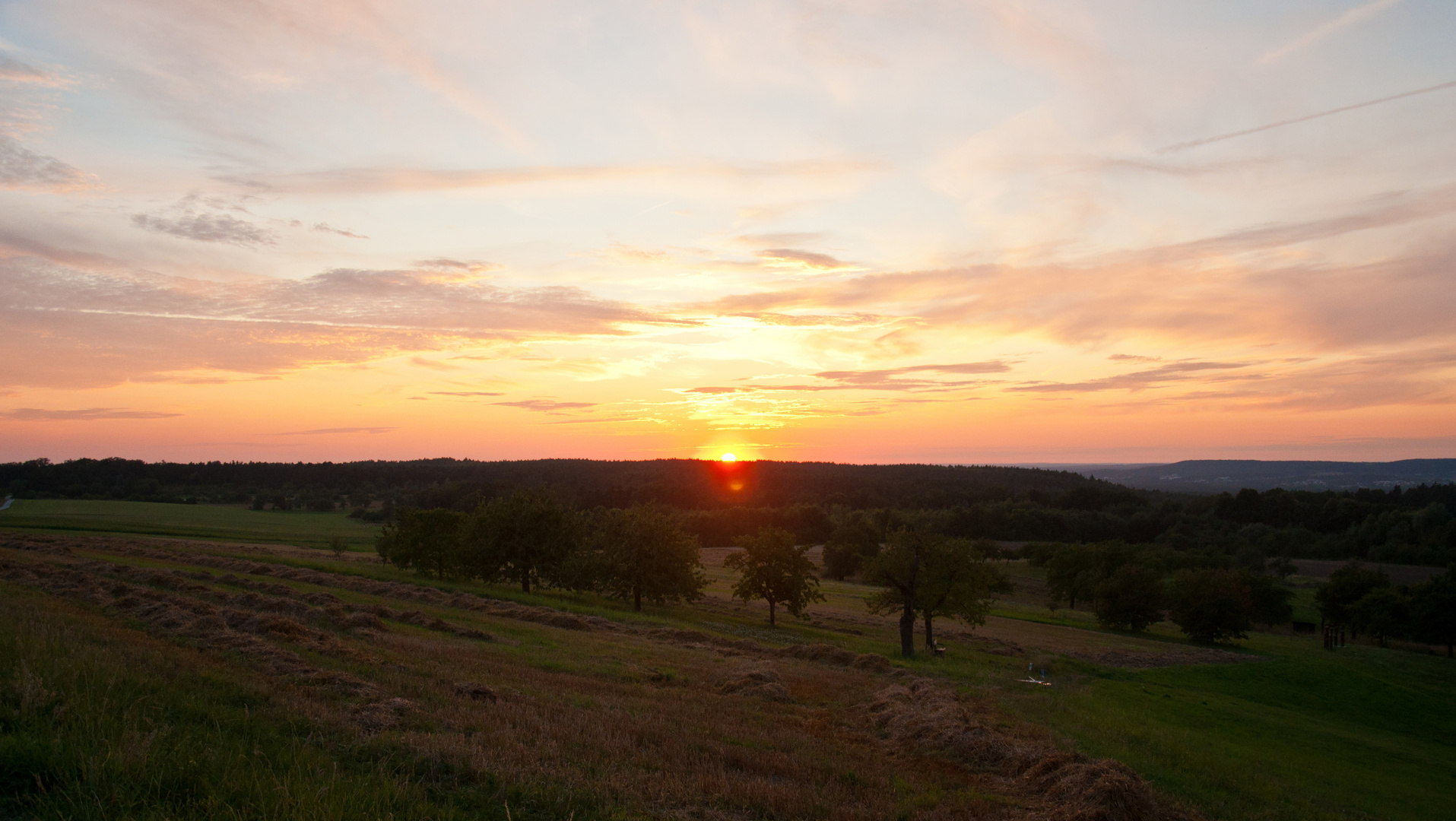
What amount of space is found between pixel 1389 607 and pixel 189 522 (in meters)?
129

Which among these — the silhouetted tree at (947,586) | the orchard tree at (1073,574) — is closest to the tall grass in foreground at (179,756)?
the silhouetted tree at (947,586)

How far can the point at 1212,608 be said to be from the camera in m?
65.2

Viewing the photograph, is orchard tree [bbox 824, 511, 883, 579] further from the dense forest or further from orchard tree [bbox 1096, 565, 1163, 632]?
orchard tree [bbox 1096, 565, 1163, 632]

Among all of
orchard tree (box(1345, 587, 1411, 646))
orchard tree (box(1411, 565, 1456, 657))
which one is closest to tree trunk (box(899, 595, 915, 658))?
orchard tree (box(1411, 565, 1456, 657))

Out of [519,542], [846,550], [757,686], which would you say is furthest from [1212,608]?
[757,686]

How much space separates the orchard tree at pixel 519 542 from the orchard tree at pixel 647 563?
113 inches

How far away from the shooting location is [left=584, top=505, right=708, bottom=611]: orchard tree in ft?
166

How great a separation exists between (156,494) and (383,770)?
16943cm

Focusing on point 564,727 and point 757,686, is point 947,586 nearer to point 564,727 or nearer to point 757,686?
point 757,686

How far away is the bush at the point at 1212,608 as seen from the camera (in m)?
64.9

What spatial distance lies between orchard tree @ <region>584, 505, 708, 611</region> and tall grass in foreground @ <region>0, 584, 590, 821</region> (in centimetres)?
3998

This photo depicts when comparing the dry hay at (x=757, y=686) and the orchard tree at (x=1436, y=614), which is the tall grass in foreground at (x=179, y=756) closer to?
the dry hay at (x=757, y=686)

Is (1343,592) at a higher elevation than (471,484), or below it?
below

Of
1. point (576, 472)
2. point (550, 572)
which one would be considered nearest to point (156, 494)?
point (576, 472)
